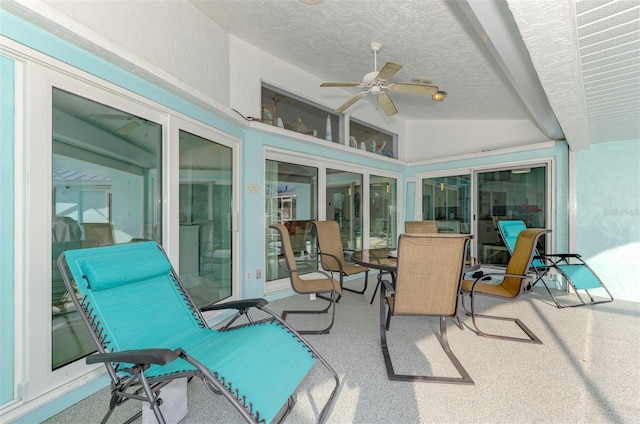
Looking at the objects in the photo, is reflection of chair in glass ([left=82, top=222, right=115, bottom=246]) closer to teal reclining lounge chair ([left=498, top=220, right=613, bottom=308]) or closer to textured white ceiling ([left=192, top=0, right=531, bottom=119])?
textured white ceiling ([left=192, top=0, right=531, bottom=119])

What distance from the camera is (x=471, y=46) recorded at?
308 centimetres

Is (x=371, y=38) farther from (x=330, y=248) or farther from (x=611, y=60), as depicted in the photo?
(x=330, y=248)

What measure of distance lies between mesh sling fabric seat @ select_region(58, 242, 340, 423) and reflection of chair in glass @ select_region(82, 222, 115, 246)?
18.5 inches

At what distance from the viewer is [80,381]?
5.84 feet

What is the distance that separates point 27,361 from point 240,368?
1.27 meters

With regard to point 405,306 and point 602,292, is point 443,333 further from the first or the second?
point 602,292

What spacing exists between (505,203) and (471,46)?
333 cm

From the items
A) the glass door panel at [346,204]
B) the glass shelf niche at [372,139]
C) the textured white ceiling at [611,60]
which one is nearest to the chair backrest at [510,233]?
the textured white ceiling at [611,60]

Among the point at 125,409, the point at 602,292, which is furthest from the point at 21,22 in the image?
the point at 602,292

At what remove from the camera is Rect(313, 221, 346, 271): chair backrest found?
380 centimetres

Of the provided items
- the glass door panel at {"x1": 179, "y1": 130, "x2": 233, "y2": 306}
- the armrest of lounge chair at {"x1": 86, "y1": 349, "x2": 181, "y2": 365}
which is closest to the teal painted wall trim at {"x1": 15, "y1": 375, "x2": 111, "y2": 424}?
the armrest of lounge chair at {"x1": 86, "y1": 349, "x2": 181, "y2": 365}

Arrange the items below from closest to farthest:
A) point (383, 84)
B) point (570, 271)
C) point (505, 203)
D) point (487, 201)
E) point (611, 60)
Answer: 1. point (611, 60)
2. point (383, 84)
3. point (570, 271)
4. point (505, 203)
5. point (487, 201)

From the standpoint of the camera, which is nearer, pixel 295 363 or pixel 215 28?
pixel 295 363

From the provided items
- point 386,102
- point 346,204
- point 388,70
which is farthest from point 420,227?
point 388,70
